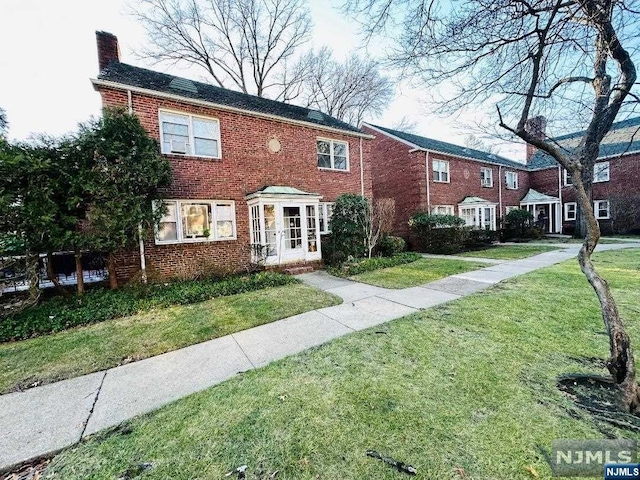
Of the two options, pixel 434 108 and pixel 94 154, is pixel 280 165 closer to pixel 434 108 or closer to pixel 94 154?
pixel 94 154

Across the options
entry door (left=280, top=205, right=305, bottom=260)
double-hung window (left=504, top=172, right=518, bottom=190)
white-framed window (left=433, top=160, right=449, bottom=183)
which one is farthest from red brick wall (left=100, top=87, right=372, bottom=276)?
double-hung window (left=504, top=172, right=518, bottom=190)

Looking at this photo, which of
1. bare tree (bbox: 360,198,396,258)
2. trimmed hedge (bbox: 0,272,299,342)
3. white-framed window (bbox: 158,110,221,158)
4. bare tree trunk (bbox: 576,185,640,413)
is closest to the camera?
bare tree trunk (bbox: 576,185,640,413)

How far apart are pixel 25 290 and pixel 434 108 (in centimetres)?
Result: 966

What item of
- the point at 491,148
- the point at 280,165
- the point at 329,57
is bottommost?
the point at 491,148

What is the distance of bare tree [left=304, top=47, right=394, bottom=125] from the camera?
21422mm

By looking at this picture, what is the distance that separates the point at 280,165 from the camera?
10891mm

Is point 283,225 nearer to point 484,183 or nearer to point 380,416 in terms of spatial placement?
point 380,416

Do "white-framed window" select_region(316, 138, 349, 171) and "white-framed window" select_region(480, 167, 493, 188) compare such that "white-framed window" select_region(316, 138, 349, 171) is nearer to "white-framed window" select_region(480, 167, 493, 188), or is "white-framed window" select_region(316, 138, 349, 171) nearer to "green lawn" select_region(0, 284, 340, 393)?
"green lawn" select_region(0, 284, 340, 393)

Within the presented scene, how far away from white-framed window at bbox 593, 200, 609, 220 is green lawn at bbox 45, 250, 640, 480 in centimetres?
2276

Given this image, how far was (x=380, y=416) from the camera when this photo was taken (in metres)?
2.40

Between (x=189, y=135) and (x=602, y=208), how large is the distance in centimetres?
2778

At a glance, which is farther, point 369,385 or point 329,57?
point 329,57

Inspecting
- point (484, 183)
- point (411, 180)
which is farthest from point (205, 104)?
point (484, 183)

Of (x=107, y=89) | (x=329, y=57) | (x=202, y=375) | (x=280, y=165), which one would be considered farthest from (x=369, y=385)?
(x=329, y=57)
